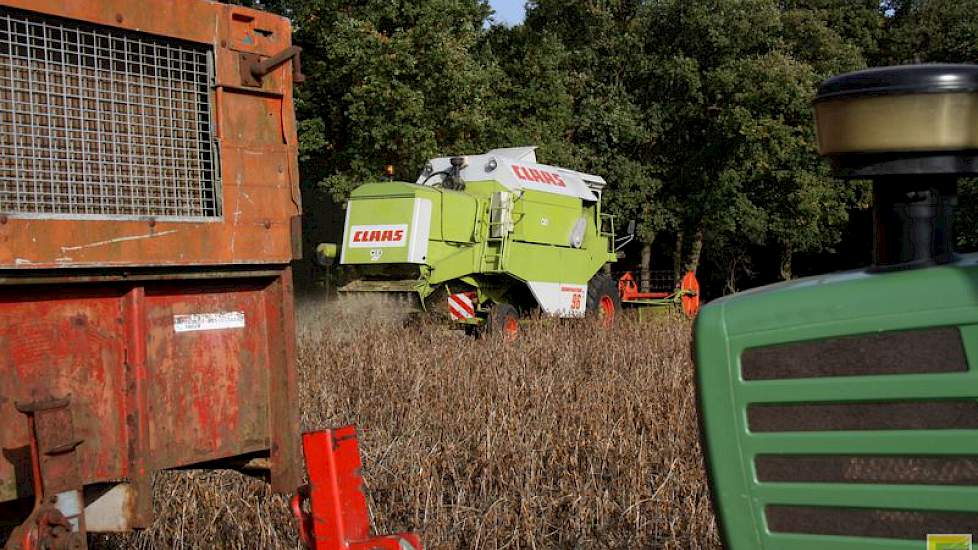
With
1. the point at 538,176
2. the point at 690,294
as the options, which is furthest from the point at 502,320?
the point at 690,294

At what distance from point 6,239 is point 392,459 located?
9.88ft

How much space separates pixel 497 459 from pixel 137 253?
2839mm

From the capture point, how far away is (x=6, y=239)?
8.10ft

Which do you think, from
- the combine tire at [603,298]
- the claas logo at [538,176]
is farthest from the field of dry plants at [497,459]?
the combine tire at [603,298]

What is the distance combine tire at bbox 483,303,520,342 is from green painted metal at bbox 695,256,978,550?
10.8 meters

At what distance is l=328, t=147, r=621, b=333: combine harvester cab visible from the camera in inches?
493

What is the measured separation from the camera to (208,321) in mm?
2992

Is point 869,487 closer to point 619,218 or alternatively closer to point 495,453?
point 495,453

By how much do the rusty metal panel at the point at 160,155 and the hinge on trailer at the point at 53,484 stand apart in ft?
1.18

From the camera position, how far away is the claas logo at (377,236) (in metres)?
12.4

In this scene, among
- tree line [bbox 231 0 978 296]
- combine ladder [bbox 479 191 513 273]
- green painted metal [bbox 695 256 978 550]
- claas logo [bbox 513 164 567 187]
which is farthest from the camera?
tree line [bbox 231 0 978 296]

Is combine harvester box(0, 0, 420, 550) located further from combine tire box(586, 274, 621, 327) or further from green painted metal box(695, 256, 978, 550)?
combine tire box(586, 274, 621, 327)

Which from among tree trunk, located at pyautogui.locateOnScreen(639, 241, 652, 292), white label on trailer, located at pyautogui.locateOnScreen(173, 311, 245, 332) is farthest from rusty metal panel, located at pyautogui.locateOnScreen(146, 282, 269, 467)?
tree trunk, located at pyautogui.locateOnScreen(639, 241, 652, 292)

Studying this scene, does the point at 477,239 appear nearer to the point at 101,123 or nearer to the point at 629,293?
the point at 629,293
